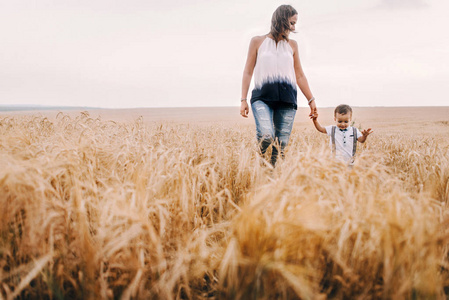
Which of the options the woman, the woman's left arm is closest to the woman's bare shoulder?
the woman

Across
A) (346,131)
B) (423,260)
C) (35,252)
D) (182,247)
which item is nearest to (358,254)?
(423,260)

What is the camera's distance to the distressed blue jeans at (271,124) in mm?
3092

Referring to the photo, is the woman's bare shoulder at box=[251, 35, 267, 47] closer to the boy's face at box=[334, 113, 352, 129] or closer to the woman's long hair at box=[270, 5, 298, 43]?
the woman's long hair at box=[270, 5, 298, 43]

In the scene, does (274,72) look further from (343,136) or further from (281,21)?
(343,136)

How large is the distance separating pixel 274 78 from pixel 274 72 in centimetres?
Answer: 7

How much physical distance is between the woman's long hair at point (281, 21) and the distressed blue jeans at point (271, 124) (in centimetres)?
80

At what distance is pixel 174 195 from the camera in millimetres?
1851

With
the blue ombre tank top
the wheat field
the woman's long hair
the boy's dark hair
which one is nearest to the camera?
the wheat field

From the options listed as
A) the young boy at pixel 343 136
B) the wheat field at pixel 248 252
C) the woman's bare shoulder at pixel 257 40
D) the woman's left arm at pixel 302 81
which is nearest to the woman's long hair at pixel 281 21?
the woman's bare shoulder at pixel 257 40

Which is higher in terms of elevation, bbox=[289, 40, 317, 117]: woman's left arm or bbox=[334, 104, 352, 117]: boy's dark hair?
bbox=[289, 40, 317, 117]: woman's left arm

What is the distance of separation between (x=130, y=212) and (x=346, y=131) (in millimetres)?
3121

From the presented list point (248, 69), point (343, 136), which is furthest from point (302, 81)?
point (343, 136)

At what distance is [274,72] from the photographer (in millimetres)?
3182

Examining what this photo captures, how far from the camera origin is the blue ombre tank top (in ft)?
10.4
